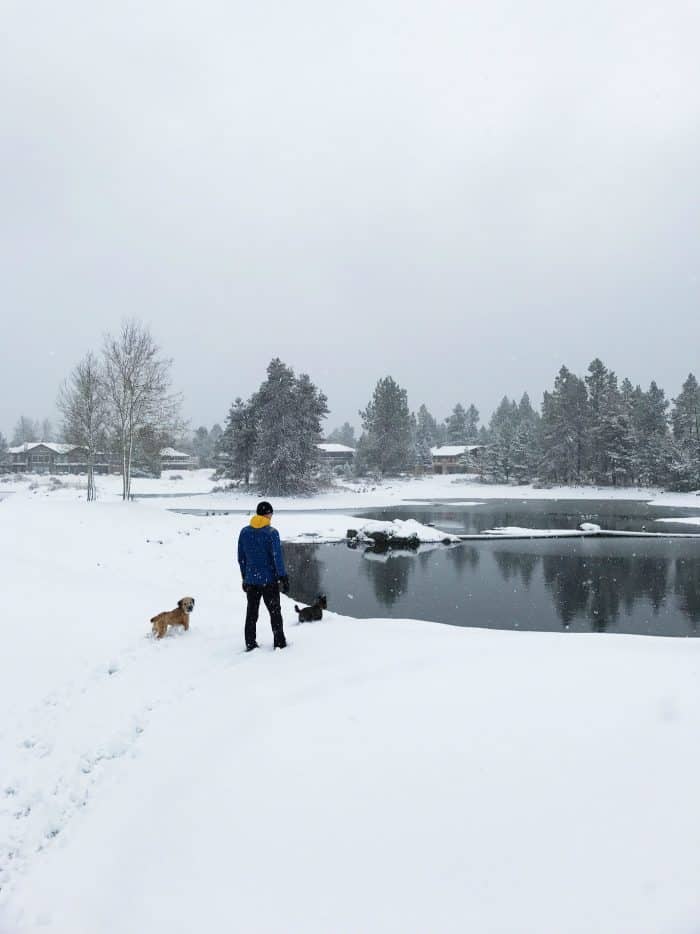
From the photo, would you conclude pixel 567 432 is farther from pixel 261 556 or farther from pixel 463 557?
pixel 261 556

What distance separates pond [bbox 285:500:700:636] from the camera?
13.8 metres

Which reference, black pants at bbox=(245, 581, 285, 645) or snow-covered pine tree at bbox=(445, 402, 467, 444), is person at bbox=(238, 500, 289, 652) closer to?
black pants at bbox=(245, 581, 285, 645)

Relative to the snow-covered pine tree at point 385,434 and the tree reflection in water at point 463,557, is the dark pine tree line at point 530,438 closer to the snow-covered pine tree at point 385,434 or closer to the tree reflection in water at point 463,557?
the snow-covered pine tree at point 385,434

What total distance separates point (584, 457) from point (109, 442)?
56838 millimetres

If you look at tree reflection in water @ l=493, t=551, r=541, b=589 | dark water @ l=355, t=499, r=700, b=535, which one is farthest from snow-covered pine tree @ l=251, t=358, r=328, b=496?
tree reflection in water @ l=493, t=551, r=541, b=589

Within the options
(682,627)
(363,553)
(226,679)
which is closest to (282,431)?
(363,553)

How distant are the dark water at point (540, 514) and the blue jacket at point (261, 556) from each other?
79.8 feet

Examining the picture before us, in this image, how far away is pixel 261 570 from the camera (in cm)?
780

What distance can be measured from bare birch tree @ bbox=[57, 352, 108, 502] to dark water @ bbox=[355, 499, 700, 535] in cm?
1948

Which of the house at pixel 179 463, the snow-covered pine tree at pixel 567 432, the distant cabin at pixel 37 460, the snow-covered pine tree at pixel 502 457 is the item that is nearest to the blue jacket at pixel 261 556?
the snow-covered pine tree at pixel 567 432

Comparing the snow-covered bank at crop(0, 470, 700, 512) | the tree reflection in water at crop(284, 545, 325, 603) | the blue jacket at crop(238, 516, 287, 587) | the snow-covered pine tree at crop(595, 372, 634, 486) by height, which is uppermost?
the snow-covered pine tree at crop(595, 372, 634, 486)

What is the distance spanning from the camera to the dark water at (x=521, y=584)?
45.1ft

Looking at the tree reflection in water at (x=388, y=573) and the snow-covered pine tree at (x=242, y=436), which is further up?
the snow-covered pine tree at (x=242, y=436)

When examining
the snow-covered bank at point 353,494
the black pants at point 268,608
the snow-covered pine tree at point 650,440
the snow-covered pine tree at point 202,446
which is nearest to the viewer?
the black pants at point 268,608
